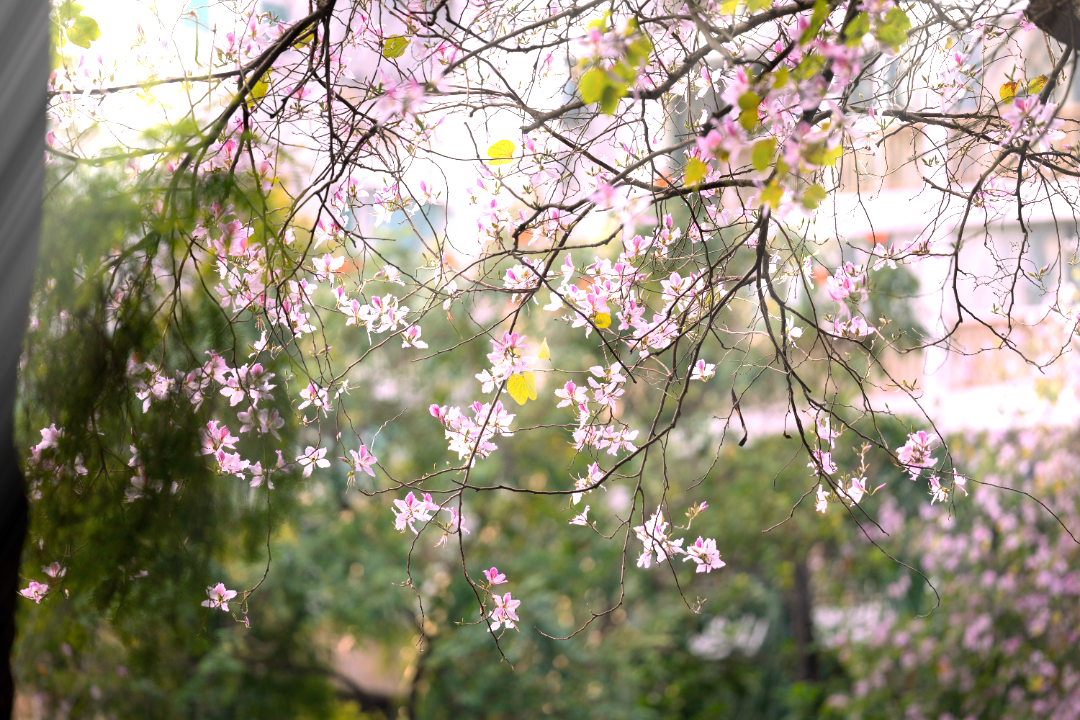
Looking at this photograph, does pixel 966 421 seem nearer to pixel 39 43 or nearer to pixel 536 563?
pixel 536 563

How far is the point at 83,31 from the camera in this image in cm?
185

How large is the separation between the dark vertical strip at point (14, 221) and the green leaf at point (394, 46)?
2.26 feet

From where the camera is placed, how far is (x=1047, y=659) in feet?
17.7

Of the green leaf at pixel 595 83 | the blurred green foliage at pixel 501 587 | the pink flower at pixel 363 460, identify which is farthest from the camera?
the blurred green foliage at pixel 501 587

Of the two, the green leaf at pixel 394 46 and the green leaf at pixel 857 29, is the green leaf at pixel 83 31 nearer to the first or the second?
the green leaf at pixel 394 46

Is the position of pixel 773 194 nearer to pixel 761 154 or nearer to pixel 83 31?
pixel 761 154

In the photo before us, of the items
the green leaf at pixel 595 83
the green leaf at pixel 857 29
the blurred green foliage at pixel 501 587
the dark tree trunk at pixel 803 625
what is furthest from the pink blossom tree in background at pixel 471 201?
the dark tree trunk at pixel 803 625

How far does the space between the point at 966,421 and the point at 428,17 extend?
683 cm

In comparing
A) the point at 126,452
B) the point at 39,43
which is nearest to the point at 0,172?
the point at 39,43

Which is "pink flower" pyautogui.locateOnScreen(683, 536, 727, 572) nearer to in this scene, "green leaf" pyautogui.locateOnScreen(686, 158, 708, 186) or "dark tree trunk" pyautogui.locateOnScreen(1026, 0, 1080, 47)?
"green leaf" pyautogui.locateOnScreen(686, 158, 708, 186)

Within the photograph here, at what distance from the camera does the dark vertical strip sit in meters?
1.68

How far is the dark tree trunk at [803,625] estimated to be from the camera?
7391 mm

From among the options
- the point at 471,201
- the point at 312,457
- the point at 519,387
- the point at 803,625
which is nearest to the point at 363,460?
the point at 312,457

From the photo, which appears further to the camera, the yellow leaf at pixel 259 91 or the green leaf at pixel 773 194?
the yellow leaf at pixel 259 91
